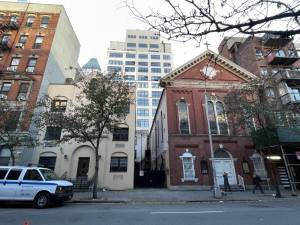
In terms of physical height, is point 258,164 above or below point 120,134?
below

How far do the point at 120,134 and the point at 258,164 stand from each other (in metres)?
14.9

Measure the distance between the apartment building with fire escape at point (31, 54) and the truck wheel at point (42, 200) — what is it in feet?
37.1

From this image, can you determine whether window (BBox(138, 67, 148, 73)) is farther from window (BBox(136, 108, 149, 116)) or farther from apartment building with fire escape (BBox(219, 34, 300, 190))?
apartment building with fire escape (BBox(219, 34, 300, 190))

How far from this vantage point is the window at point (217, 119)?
2314 centimetres

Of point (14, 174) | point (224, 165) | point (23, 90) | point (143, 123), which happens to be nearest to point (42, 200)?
point (14, 174)

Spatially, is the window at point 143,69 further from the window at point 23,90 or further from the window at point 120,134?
the window at point 120,134

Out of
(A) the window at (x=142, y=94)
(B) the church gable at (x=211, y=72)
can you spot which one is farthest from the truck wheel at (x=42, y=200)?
(A) the window at (x=142, y=94)

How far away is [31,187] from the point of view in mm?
11062

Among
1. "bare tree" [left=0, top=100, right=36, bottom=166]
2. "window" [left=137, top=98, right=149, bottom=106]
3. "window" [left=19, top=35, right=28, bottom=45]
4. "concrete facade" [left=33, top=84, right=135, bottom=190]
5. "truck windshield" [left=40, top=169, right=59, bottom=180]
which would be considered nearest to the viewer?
"truck windshield" [left=40, top=169, right=59, bottom=180]

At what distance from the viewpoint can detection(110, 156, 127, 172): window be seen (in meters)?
21.5

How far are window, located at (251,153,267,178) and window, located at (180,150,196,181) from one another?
21.1 feet

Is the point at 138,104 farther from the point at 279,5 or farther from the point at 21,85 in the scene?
the point at 279,5

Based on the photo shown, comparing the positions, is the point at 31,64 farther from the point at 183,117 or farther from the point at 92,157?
the point at 183,117

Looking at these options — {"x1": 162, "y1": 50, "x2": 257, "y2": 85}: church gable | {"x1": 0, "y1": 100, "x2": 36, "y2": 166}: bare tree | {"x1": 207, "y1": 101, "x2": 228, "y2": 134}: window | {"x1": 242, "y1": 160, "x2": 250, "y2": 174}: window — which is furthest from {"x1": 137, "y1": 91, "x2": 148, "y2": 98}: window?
{"x1": 242, "y1": 160, "x2": 250, "y2": 174}: window
